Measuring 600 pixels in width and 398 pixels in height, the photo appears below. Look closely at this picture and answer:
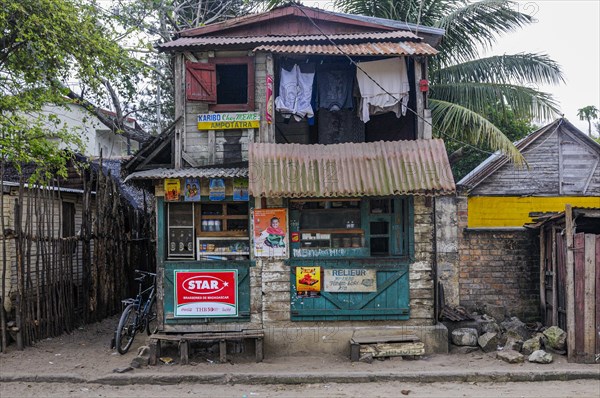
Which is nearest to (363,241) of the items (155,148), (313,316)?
(313,316)

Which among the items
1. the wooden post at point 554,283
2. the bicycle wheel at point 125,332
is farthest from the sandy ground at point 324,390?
the wooden post at point 554,283

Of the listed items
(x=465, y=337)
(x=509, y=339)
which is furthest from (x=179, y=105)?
(x=509, y=339)

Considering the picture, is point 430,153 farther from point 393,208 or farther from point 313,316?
point 313,316

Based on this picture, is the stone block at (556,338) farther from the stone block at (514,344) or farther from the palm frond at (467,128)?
the palm frond at (467,128)

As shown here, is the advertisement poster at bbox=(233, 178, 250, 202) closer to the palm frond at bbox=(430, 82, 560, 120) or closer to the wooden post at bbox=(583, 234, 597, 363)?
the wooden post at bbox=(583, 234, 597, 363)

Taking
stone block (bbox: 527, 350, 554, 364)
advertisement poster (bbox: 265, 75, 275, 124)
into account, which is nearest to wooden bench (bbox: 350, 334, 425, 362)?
stone block (bbox: 527, 350, 554, 364)

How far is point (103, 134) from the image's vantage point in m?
27.5

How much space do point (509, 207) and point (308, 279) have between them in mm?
5585

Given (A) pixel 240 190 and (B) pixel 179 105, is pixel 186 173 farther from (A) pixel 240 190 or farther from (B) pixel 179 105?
(B) pixel 179 105

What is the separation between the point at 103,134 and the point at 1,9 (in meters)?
18.7

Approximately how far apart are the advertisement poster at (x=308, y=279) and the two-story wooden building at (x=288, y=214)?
17 mm

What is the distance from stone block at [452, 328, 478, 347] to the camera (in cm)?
934

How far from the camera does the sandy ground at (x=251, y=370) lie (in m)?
7.43

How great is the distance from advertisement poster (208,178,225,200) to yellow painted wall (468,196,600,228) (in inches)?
230
